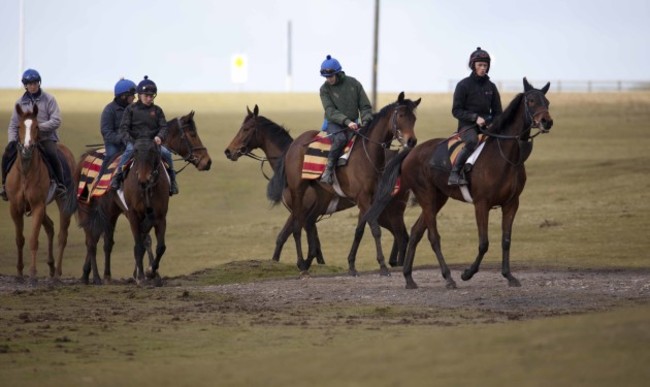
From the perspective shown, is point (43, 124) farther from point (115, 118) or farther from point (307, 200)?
point (307, 200)

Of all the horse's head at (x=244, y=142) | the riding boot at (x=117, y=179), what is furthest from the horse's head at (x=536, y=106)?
the horse's head at (x=244, y=142)

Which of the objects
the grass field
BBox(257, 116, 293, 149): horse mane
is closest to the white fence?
the grass field

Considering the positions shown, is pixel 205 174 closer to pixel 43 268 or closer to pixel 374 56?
pixel 374 56

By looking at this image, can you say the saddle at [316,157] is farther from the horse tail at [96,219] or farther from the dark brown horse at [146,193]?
the horse tail at [96,219]

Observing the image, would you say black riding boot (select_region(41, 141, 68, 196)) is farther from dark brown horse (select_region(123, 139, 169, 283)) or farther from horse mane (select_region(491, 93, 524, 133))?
horse mane (select_region(491, 93, 524, 133))

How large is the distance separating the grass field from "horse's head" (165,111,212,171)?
366cm

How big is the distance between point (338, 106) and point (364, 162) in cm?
116

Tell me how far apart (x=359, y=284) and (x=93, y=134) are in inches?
1401

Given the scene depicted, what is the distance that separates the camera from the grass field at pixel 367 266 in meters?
11.8

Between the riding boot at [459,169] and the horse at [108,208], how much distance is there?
5195 millimetres

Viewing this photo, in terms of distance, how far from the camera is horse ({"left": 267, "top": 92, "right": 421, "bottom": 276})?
70.8 feet

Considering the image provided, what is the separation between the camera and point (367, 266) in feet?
94.8

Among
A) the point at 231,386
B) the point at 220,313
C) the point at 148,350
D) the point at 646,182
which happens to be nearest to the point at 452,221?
the point at 646,182

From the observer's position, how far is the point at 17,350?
47.7 feet
